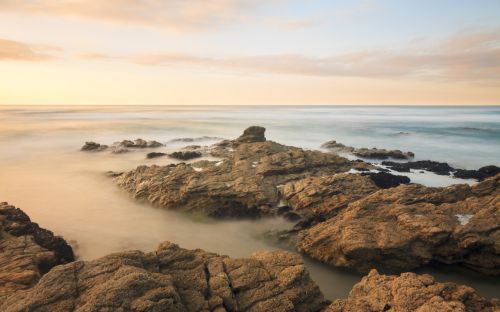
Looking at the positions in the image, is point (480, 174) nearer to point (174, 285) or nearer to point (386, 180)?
point (386, 180)

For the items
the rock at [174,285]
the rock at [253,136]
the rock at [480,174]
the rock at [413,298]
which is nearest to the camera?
the rock at [174,285]

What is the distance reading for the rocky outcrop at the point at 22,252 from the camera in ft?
27.1

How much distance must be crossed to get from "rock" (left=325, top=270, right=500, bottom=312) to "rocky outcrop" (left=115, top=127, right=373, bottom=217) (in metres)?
8.59

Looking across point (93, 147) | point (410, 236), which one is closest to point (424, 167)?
point (410, 236)

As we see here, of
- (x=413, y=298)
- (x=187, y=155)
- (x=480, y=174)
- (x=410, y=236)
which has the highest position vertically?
(x=413, y=298)

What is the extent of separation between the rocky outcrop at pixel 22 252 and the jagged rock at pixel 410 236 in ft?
26.7

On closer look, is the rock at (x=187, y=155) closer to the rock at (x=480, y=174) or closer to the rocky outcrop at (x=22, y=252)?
the rocky outcrop at (x=22, y=252)

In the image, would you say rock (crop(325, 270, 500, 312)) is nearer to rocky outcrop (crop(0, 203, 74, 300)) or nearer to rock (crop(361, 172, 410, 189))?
rocky outcrop (crop(0, 203, 74, 300))

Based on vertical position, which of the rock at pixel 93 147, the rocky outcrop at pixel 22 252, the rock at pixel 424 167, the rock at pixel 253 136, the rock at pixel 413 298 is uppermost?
the rock at pixel 253 136

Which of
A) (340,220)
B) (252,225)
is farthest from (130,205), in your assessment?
(340,220)

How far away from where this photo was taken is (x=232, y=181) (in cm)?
1744

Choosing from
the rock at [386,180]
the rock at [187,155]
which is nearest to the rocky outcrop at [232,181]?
the rock at [386,180]

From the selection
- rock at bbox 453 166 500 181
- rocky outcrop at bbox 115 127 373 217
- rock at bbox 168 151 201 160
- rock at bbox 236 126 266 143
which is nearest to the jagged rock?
rocky outcrop at bbox 115 127 373 217

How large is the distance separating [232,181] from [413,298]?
11.7 metres
